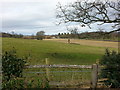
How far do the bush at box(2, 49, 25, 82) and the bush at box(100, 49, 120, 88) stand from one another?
332 cm

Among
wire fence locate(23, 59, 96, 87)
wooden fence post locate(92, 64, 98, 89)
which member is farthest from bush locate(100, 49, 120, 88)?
wire fence locate(23, 59, 96, 87)

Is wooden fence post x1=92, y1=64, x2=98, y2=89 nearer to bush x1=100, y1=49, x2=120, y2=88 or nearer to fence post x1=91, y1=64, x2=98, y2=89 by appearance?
fence post x1=91, y1=64, x2=98, y2=89

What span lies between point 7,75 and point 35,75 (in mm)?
1023

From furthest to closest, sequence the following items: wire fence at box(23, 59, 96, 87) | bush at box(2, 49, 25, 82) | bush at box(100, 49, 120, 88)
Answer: bush at box(100, 49, 120, 88) < wire fence at box(23, 59, 96, 87) < bush at box(2, 49, 25, 82)

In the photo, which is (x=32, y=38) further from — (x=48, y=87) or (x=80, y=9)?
(x=48, y=87)

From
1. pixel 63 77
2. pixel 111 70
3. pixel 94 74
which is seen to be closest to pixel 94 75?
pixel 94 74

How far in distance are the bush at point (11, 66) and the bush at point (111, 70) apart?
3.32m

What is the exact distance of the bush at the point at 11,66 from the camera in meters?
Result: 5.73

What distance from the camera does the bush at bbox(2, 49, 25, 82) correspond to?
5.73 m

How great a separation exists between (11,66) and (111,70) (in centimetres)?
401

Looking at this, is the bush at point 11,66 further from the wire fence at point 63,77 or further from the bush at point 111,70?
the bush at point 111,70

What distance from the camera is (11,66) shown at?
575cm

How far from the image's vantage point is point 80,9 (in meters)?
10.5

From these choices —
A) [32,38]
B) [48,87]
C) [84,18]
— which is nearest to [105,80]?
[48,87]
